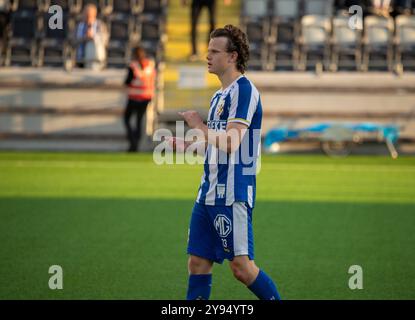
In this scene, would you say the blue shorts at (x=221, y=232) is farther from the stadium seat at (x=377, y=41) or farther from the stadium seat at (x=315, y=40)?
the stadium seat at (x=377, y=41)

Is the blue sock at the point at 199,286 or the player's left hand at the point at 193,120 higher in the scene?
the player's left hand at the point at 193,120

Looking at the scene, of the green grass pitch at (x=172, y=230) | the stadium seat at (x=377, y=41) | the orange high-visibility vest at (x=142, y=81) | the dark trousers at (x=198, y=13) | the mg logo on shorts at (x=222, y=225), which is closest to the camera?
the mg logo on shorts at (x=222, y=225)

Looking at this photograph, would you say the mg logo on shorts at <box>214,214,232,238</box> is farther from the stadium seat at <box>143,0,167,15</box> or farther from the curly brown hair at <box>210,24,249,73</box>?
the stadium seat at <box>143,0,167,15</box>

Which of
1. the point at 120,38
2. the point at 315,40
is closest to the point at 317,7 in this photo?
the point at 315,40

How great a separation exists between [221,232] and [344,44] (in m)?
19.5

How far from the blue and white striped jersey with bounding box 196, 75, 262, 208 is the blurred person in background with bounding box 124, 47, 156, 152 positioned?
1597 cm

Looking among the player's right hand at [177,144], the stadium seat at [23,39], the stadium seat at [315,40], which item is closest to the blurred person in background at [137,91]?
the stadium seat at [23,39]

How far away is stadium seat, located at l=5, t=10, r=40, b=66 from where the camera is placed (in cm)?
2559

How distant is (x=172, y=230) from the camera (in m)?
11.5

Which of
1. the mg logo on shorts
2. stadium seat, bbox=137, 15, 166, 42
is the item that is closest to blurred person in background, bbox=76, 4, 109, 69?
stadium seat, bbox=137, 15, 166, 42

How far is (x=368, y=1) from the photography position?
1070 inches

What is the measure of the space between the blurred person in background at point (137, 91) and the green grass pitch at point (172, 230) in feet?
9.73

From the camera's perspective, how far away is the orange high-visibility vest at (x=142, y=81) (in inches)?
878

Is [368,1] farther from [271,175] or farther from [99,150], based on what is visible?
[271,175]
